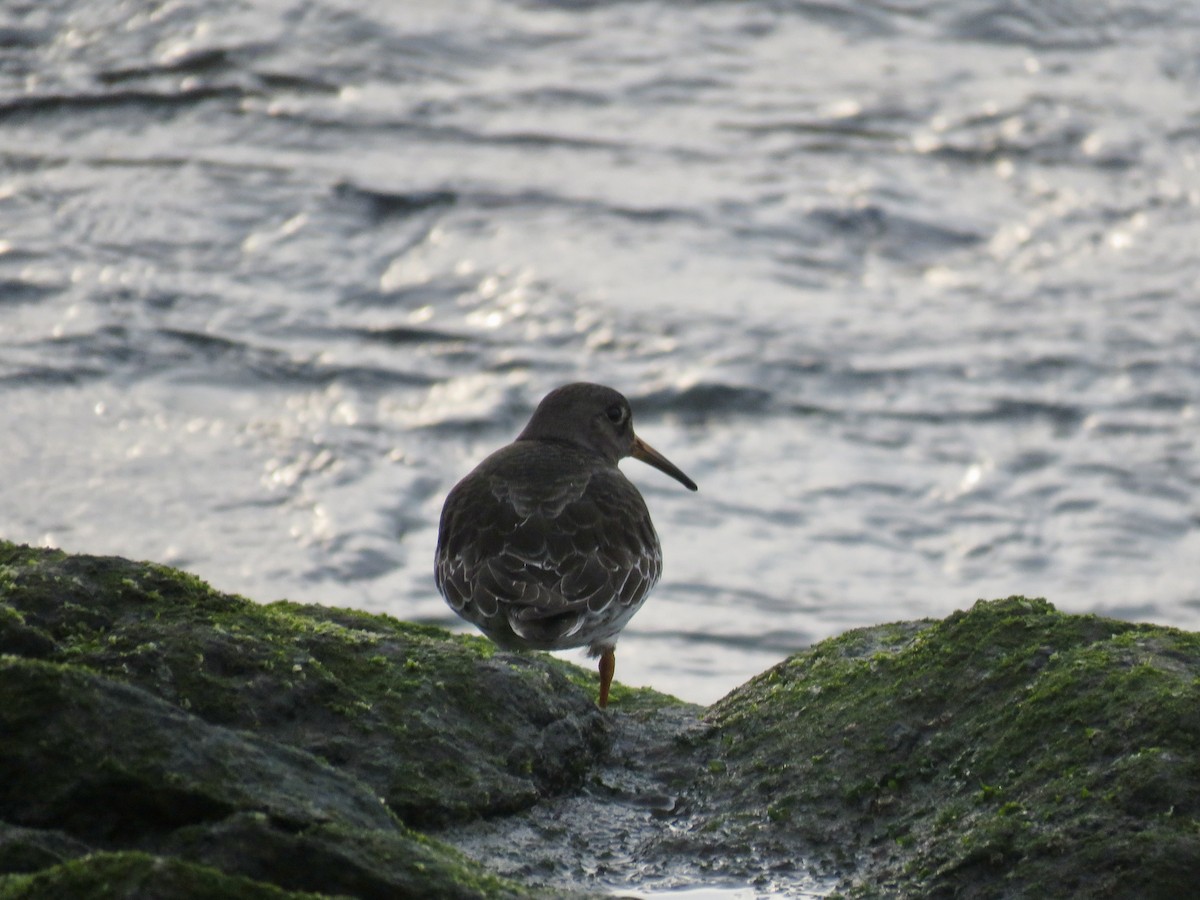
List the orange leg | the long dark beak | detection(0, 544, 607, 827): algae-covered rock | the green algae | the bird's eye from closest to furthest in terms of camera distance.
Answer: the green algae, detection(0, 544, 607, 827): algae-covered rock, the orange leg, the bird's eye, the long dark beak

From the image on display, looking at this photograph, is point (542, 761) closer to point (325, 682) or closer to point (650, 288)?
point (325, 682)

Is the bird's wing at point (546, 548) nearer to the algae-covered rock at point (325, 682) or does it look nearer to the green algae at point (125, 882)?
the algae-covered rock at point (325, 682)

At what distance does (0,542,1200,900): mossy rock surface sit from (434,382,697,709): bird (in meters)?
1.07

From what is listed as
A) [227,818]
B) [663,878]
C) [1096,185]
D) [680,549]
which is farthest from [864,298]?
[227,818]

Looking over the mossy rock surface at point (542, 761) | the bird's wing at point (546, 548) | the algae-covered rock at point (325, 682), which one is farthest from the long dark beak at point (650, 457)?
the algae-covered rock at point (325, 682)

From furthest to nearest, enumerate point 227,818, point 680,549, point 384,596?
1. point 680,549
2. point 384,596
3. point 227,818

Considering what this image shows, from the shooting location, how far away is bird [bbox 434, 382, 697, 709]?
24.0ft

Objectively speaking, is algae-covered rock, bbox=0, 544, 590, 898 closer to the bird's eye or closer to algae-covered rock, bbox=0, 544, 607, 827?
algae-covered rock, bbox=0, 544, 607, 827

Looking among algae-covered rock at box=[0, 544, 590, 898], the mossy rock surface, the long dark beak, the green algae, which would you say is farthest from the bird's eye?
the green algae

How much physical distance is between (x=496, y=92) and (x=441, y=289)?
507cm

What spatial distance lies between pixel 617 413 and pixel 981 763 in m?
5.08

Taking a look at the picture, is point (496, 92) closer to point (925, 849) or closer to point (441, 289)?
point (441, 289)

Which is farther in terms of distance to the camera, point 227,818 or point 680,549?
point 680,549

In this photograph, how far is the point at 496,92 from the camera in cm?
2238
